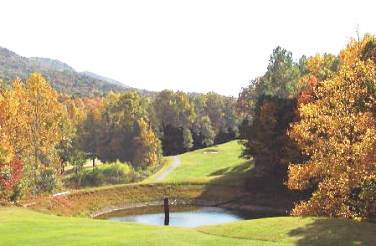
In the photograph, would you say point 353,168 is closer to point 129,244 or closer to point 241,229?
point 241,229

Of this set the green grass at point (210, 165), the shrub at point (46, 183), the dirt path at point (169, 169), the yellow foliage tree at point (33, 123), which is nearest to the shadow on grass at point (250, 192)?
the green grass at point (210, 165)

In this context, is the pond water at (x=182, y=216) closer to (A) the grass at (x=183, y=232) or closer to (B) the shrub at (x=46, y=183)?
(B) the shrub at (x=46, y=183)

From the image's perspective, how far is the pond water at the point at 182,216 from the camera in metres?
68.7

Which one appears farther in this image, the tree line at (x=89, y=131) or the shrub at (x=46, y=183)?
the shrub at (x=46, y=183)

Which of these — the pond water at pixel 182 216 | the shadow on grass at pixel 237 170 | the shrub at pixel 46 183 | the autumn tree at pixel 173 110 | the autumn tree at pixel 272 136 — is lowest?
the pond water at pixel 182 216

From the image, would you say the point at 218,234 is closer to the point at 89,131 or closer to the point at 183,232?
the point at 183,232

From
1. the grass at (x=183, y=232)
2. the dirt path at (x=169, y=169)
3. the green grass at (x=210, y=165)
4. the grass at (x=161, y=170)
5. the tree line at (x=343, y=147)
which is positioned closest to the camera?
the grass at (x=183, y=232)

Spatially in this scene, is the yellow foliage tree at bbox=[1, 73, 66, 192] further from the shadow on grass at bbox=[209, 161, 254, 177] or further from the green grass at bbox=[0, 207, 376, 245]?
the green grass at bbox=[0, 207, 376, 245]

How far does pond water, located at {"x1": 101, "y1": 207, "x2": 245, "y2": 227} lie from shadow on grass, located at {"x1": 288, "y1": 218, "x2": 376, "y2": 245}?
38.7m

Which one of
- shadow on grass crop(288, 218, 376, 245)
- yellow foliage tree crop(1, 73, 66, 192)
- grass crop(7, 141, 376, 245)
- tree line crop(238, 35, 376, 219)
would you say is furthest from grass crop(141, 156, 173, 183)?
shadow on grass crop(288, 218, 376, 245)

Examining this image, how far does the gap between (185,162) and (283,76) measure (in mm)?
31625

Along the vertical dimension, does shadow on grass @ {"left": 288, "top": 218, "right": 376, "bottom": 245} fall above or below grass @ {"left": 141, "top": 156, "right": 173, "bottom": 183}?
below

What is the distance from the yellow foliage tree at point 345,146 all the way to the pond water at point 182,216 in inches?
1270

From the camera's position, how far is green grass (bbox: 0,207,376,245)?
26672 millimetres
